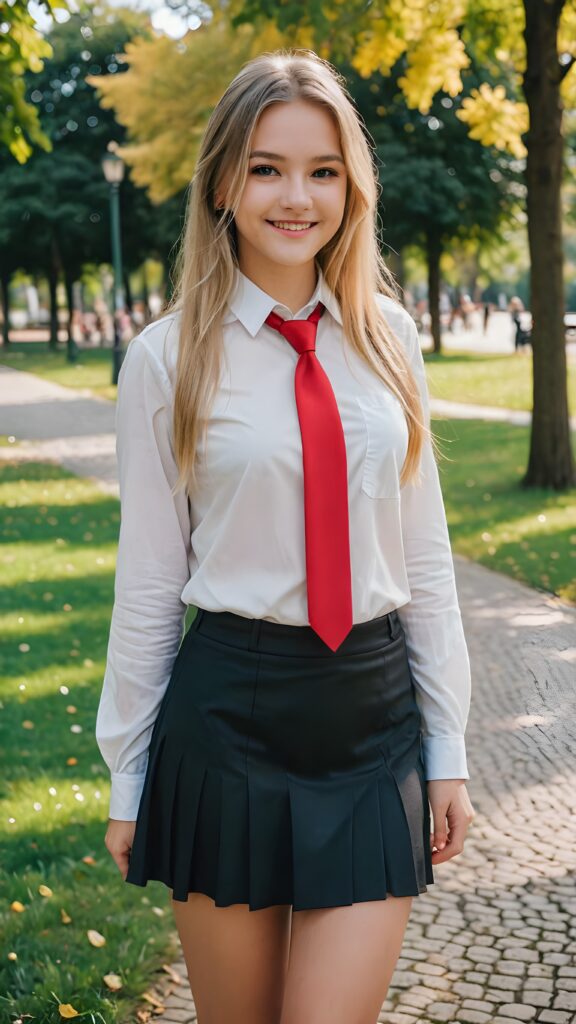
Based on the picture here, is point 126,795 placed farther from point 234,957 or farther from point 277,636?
point 277,636

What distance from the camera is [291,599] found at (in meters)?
2.13

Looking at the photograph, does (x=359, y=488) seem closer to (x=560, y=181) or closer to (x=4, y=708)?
(x=4, y=708)

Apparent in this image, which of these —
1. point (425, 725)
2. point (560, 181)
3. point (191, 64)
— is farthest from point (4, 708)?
point (191, 64)

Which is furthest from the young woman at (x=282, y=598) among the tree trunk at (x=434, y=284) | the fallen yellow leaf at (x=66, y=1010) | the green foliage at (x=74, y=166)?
the green foliage at (x=74, y=166)

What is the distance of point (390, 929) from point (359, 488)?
0.77m

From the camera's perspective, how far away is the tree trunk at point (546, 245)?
35.6 feet

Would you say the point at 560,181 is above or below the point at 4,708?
above

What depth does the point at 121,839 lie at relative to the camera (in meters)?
2.31

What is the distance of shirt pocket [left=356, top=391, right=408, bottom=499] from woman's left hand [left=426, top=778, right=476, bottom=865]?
1.78ft

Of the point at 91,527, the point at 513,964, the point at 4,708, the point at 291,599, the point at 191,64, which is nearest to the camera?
the point at 291,599

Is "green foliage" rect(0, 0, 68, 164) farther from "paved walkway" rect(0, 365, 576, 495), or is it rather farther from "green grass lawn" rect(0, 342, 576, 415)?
"green grass lawn" rect(0, 342, 576, 415)

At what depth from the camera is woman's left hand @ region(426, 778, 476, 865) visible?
7.54ft

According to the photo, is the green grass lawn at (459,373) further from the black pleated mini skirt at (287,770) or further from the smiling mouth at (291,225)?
the black pleated mini skirt at (287,770)

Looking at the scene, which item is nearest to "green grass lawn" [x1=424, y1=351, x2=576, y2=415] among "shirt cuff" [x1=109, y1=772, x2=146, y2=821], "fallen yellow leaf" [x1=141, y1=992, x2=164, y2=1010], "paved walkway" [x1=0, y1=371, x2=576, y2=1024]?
"paved walkway" [x1=0, y1=371, x2=576, y2=1024]
